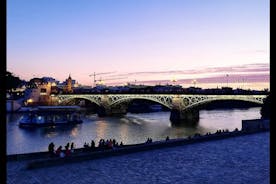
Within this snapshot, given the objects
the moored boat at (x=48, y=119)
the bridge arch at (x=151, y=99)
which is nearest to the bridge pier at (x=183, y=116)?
the bridge arch at (x=151, y=99)

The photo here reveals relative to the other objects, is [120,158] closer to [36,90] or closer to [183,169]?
[183,169]

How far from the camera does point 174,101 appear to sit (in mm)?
62719

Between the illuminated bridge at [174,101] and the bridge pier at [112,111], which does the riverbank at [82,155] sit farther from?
the bridge pier at [112,111]

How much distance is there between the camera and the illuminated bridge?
5760 cm

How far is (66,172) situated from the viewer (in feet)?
43.4

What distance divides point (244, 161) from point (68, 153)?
7.43 m

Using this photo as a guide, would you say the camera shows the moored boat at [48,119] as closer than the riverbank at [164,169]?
No

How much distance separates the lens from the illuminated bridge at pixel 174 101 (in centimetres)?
5760

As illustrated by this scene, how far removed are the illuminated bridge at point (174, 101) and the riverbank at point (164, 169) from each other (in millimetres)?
38801

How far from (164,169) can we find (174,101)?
160 feet

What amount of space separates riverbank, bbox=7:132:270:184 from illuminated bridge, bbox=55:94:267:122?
3880 centimetres

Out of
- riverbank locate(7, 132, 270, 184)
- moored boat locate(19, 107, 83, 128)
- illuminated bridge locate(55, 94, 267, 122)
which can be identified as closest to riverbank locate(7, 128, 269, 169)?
riverbank locate(7, 132, 270, 184)
